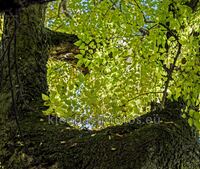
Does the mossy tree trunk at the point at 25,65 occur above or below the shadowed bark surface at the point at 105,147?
above

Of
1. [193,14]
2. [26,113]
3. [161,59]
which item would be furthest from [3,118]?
[193,14]

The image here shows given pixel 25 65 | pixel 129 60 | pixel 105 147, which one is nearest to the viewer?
pixel 105 147

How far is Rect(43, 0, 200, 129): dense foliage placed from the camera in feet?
11.4

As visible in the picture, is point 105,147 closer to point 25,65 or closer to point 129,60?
point 25,65

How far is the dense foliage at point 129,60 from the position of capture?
346 cm

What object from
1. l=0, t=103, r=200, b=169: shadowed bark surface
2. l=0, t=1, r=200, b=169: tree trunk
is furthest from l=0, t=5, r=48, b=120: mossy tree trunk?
l=0, t=103, r=200, b=169: shadowed bark surface

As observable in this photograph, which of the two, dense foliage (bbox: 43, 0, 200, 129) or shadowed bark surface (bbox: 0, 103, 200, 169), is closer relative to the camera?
shadowed bark surface (bbox: 0, 103, 200, 169)

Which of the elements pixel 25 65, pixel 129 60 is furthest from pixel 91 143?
pixel 129 60

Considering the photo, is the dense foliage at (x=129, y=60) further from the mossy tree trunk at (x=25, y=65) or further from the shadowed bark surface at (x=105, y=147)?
the mossy tree trunk at (x=25, y=65)

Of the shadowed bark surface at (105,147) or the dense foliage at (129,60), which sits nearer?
the shadowed bark surface at (105,147)

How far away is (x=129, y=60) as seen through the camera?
628 cm

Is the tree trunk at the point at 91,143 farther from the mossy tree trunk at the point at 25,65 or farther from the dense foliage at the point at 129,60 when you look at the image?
the dense foliage at the point at 129,60

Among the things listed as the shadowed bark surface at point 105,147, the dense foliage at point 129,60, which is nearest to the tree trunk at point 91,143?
the shadowed bark surface at point 105,147

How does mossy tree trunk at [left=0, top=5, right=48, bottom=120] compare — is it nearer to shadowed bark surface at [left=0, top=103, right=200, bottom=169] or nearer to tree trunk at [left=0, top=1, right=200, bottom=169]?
tree trunk at [left=0, top=1, right=200, bottom=169]
